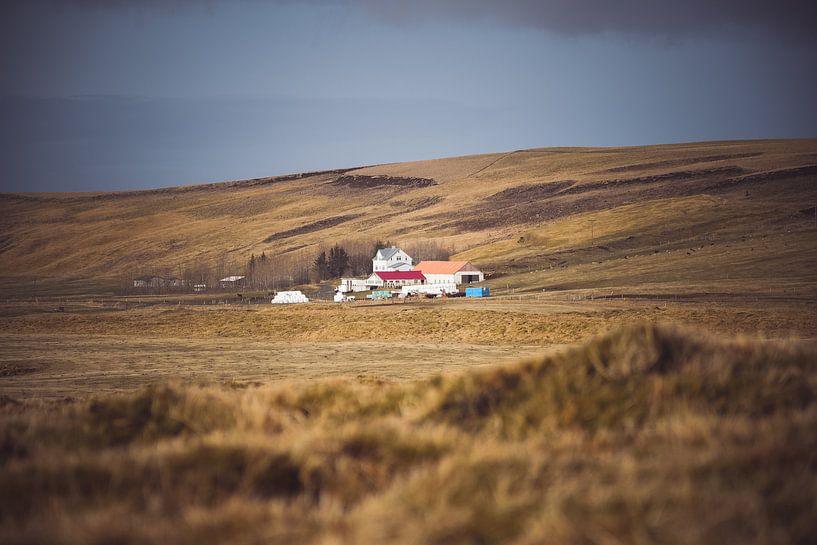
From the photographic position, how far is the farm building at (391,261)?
166 metres

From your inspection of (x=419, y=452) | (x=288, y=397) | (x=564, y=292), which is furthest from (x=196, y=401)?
(x=564, y=292)

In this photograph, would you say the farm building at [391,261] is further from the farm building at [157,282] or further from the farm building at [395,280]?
the farm building at [157,282]

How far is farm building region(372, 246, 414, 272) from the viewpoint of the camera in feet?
543

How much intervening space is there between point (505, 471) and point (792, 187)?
171 meters

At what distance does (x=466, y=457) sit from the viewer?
709 centimetres

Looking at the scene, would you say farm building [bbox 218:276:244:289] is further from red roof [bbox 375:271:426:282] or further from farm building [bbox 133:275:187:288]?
red roof [bbox 375:271:426:282]

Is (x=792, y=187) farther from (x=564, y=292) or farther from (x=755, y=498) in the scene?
(x=755, y=498)

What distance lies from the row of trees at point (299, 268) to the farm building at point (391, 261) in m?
6.12

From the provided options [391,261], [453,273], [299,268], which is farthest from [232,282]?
[453,273]

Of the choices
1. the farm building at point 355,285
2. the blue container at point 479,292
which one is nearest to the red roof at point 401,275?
the farm building at point 355,285

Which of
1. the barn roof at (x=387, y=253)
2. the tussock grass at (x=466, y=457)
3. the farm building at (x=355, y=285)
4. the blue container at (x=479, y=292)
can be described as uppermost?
the barn roof at (x=387, y=253)

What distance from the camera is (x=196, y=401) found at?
10.3 metres

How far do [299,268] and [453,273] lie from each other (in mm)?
54484

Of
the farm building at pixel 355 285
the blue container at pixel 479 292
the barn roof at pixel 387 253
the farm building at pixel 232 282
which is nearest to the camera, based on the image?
the blue container at pixel 479 292
